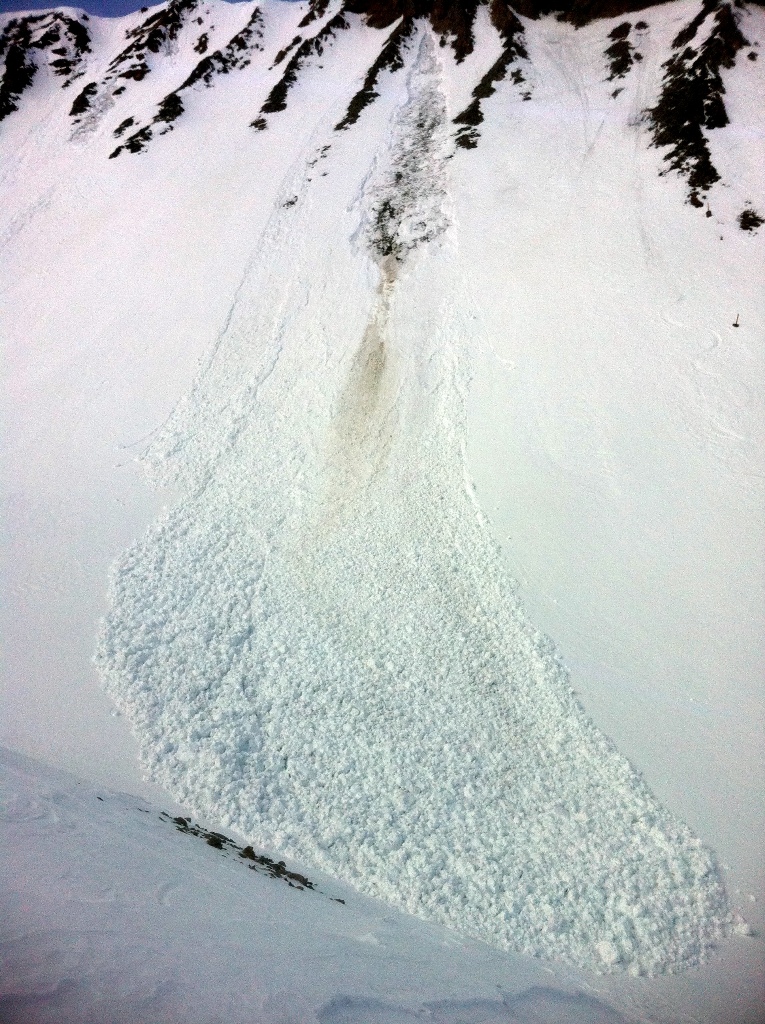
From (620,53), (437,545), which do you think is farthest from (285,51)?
(437,545)

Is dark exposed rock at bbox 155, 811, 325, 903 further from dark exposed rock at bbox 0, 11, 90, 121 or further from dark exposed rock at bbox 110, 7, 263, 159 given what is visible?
dark exposed rock at bbox 0, 11, 90, 121

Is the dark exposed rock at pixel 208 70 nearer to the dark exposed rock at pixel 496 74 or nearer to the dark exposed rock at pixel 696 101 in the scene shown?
the dark exposed rock at pixel 496 74

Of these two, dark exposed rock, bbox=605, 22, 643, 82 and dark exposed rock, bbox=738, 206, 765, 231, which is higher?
dark exposed rock, bbox=605, 22, 643, 82

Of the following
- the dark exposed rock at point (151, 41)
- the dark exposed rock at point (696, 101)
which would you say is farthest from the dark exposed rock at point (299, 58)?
the dark exposed rock at point (696, 101)

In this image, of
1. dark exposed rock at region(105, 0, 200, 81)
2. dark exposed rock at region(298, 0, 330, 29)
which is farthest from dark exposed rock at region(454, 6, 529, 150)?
dark exposed rock at region(105, 0, 200, 81)

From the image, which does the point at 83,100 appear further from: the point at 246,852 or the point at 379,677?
the point at 246,852

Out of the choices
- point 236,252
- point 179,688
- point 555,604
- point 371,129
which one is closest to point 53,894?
point 179,688
